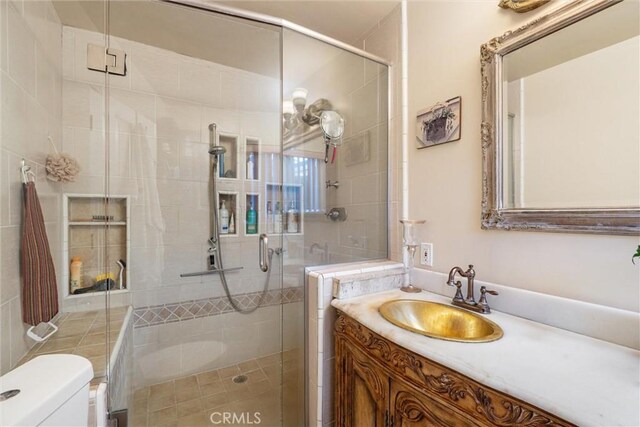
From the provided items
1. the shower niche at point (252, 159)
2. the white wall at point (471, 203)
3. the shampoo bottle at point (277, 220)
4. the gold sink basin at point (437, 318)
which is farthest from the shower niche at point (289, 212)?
the gold sink basin at point (437, 318)

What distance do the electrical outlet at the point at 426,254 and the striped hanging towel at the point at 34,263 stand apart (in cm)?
186

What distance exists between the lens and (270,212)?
2.04 metres

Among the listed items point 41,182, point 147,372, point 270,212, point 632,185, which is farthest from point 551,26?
point 147,372

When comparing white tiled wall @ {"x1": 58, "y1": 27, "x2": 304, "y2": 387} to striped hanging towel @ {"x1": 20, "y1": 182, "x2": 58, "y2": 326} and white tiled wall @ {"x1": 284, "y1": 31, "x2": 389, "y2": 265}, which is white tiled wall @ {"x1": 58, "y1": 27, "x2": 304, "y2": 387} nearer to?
white tiled wall @ {"x1": 284, "y1": 31, "x2": 389, "y2": 265}

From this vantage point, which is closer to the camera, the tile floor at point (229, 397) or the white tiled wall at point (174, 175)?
the tile floor at point (229, 397)

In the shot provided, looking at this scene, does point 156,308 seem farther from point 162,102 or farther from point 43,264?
point 162,102

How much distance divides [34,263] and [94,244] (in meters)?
0.54

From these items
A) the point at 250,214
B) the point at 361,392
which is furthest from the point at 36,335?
the point at 361,392

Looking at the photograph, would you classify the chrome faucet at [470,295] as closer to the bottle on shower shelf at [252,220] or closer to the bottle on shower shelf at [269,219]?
the bottle on shower shelf at [269,219]

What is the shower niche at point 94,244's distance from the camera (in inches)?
63.1

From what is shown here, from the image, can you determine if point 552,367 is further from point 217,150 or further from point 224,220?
point 217,150

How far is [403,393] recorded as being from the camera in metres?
0.83

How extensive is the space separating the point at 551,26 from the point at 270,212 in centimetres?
178

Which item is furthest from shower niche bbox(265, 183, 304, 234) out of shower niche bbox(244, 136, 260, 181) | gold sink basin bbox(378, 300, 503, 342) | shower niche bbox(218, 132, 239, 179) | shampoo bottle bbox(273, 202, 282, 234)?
gold sink basin bbox(378, 300, 503, 342)
